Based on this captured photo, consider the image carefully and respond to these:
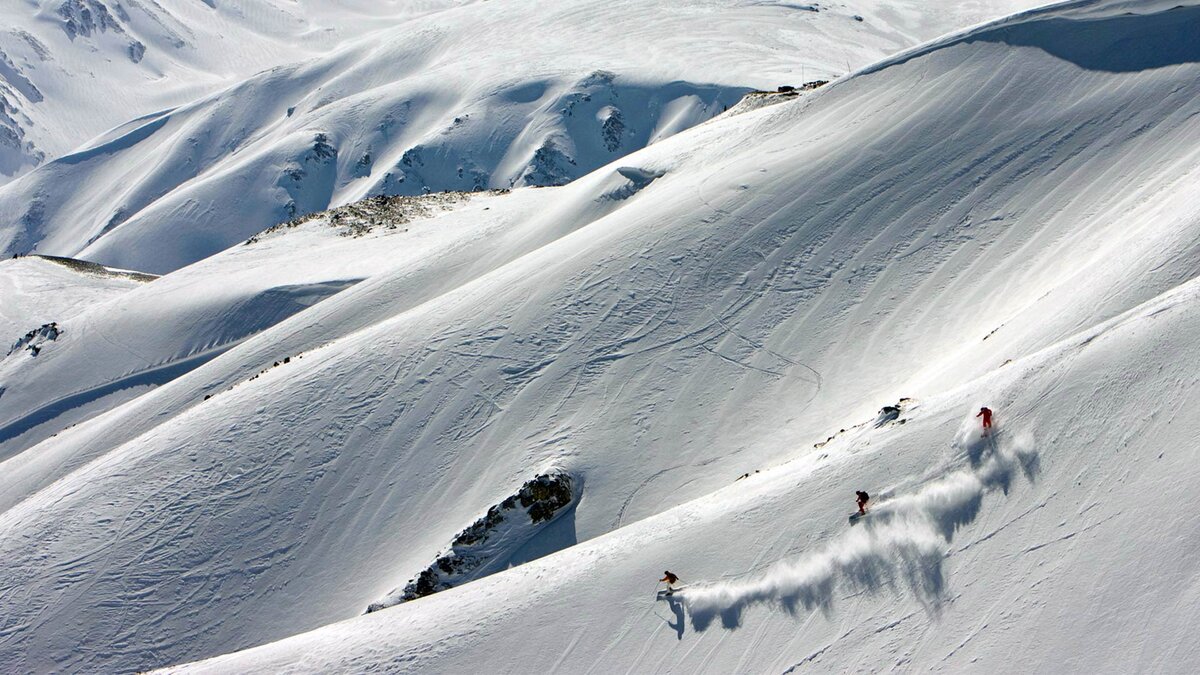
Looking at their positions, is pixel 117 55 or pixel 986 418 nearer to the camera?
pixel 986 418

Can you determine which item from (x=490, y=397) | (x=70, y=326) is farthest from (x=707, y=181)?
(x=70, y=326)

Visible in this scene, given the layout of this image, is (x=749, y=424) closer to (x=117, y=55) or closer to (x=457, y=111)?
(x=457, y=111)

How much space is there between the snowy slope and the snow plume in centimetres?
17495

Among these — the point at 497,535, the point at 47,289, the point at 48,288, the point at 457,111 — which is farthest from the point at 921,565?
the point at 457,111

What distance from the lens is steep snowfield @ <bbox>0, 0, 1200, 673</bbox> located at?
45.4 feet

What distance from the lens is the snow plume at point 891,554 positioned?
14125mm

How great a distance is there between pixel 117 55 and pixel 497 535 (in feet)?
650

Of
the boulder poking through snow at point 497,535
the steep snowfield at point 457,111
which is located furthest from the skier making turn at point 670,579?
the steep snowfield at point 457,111

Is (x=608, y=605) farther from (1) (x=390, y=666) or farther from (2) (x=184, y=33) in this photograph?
(2) (x=184, y=33)

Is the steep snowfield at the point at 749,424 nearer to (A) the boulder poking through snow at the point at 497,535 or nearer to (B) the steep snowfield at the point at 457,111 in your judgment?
(A) the boulder poking through snow at the point at 497,535

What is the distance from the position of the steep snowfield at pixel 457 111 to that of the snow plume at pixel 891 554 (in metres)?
66.2

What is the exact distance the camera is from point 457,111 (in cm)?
8731

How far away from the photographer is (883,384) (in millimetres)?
21844

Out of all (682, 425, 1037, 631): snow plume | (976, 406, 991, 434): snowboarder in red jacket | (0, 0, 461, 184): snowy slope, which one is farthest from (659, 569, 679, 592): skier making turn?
(0, 0, 461, 184): snowy slope
